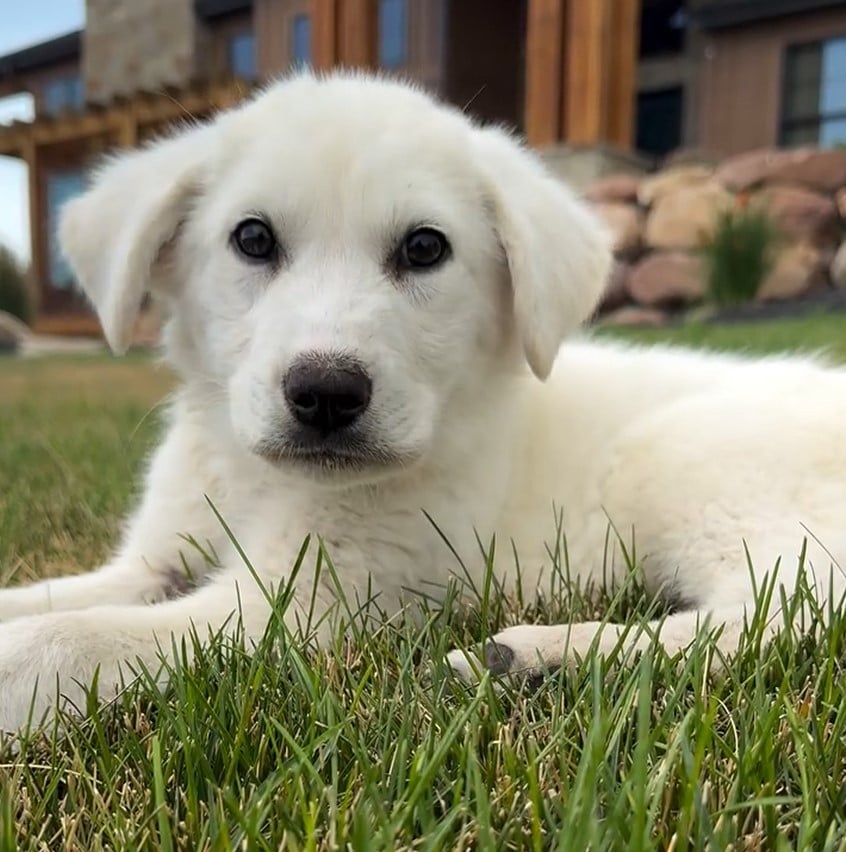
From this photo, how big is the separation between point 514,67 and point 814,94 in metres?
4.35

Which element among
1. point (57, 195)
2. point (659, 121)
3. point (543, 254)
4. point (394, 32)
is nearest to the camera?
point (543, 254)

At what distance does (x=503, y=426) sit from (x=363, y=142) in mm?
762

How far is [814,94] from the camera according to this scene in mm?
14312

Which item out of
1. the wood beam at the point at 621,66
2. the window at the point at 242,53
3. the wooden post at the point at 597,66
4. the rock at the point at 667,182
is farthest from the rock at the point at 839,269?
the window at the point at 242,53

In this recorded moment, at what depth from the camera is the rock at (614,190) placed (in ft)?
34.8

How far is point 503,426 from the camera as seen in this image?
2.46 meters

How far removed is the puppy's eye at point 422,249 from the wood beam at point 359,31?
29.0 feet

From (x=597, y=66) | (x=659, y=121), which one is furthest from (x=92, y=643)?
(x=659, y=121)

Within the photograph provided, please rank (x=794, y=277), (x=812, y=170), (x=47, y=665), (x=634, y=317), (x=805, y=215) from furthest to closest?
(x=812, y=170), (x=805, y=215), (x=794, y=277), (x=634, y=317), (x=47, y=665)

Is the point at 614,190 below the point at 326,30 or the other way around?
below

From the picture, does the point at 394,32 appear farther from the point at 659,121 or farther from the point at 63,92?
the point at 63,92

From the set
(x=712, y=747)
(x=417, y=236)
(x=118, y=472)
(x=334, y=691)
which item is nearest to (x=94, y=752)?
(x=334, y=691)

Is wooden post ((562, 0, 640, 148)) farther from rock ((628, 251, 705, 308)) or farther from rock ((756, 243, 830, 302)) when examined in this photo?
rock ((756, 243, 830, 302))

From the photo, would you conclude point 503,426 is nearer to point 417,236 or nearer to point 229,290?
point 417,236
